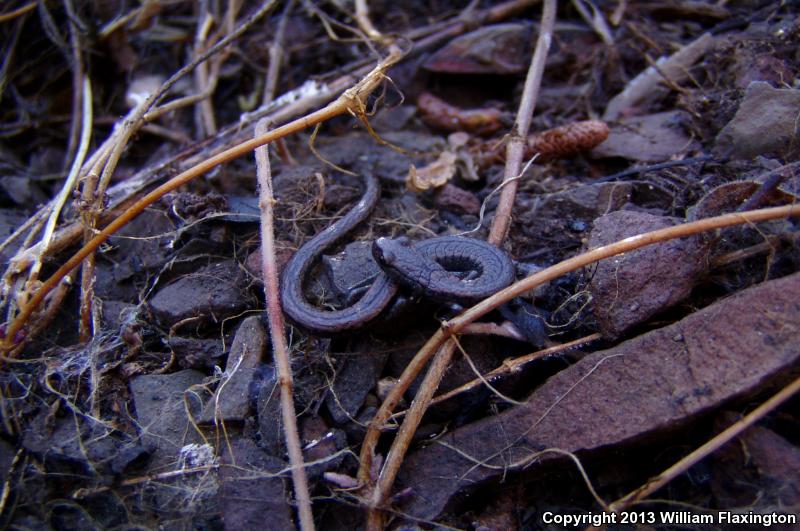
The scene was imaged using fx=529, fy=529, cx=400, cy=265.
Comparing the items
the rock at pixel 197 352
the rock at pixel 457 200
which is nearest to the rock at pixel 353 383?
the rock at pixel 197 352

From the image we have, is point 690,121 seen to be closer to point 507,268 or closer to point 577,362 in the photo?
point 507,268

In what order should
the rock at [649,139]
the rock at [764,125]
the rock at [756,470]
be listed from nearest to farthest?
1. the rock at [756,470]
2. the rock at [764,125]
3. the rock at [649,139]

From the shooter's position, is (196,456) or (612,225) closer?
(196,456)

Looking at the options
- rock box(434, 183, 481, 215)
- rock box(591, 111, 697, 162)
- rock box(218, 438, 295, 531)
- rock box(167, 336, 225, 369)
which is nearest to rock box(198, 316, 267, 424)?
rock box(167, 336, 225, 369)

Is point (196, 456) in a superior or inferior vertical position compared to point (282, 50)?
inferior

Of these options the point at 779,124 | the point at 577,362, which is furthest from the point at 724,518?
the point at 779,124

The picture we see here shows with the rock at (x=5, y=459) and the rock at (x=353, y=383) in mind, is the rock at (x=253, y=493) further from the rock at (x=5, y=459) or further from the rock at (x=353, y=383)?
the rock at (x=5, y=459)

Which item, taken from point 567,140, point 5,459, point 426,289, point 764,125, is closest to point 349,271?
point 426,289

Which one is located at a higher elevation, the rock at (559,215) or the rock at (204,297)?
the rock at (204,297)
